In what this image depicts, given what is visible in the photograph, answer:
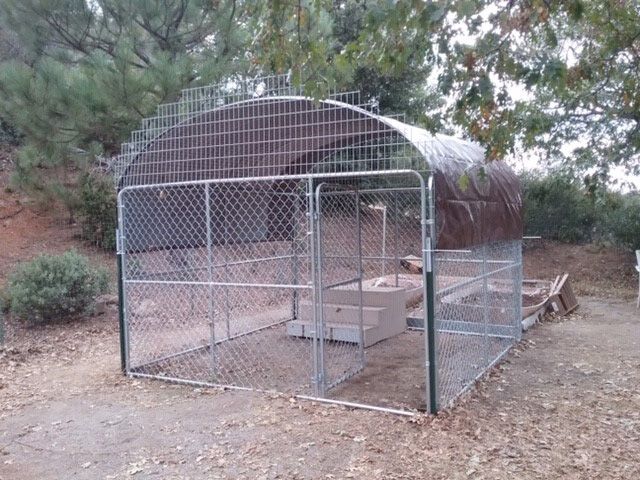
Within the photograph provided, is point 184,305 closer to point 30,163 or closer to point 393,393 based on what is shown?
point 30,163

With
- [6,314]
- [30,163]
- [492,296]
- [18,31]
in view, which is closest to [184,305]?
[6,314]

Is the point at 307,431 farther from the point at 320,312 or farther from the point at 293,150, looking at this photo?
the point at 293,150

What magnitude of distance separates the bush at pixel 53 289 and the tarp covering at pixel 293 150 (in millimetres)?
2770

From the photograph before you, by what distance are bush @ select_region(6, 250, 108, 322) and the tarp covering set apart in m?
2.77

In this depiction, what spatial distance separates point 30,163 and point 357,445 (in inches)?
389

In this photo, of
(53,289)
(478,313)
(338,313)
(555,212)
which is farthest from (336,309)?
(555,212)

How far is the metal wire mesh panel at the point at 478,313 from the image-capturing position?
21.2 feet

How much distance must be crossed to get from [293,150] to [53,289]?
14.6 feet

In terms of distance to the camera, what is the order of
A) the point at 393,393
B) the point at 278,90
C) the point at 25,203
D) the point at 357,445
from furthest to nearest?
the point at 25,203 → the point at 278,90 → the point at 393,393 → the point at 357,445

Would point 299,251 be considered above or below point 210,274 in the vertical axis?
above

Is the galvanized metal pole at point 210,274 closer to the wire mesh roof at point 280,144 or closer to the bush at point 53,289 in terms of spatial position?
the wire mesh roof at point 280,144

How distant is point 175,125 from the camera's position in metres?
6.73

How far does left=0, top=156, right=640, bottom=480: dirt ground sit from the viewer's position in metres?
4.36

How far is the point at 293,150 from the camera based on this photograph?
6.67 m
